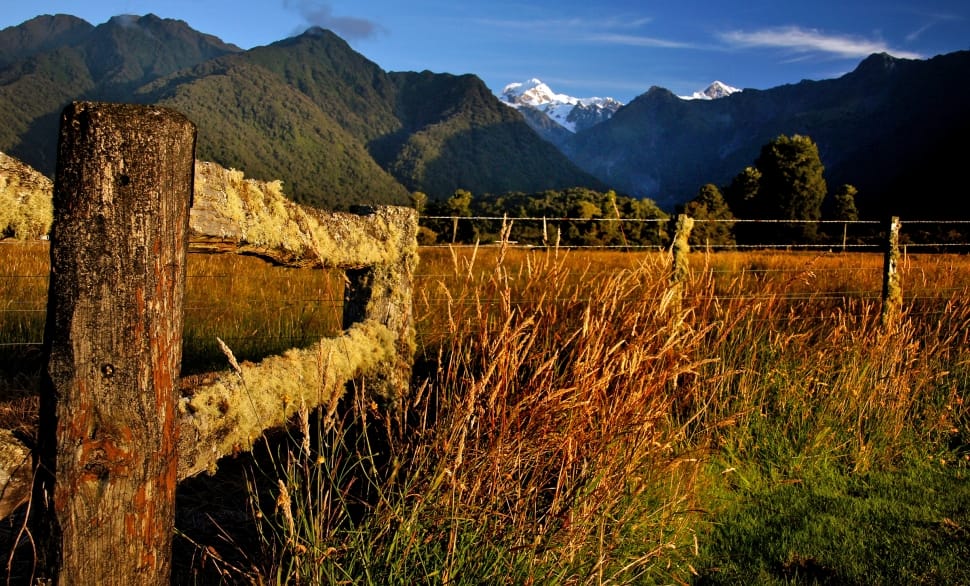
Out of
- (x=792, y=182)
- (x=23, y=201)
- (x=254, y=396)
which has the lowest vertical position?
(x=254, y=396)

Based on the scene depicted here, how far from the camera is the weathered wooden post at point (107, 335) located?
151cm

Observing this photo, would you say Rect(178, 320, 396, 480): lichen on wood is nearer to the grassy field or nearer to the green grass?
the grassy field

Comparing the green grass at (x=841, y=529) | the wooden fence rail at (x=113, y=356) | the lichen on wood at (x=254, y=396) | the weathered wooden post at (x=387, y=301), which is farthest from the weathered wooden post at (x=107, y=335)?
A: the green grass at (x=841, y=529)

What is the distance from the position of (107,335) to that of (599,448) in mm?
1689

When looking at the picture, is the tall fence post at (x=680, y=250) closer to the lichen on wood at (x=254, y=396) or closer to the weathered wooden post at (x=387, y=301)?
the weathered wooden post at (x=387, y=301)

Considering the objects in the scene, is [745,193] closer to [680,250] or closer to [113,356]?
[680,250]

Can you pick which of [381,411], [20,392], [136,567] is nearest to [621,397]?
[381,411]

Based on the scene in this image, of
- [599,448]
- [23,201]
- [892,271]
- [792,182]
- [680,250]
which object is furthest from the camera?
[792,182]

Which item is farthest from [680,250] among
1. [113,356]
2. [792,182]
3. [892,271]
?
[792,182]

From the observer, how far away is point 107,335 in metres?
1.54

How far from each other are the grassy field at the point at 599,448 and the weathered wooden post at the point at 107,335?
365mm

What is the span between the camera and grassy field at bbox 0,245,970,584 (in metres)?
2.12

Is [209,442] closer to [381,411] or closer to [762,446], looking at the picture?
[381,411]

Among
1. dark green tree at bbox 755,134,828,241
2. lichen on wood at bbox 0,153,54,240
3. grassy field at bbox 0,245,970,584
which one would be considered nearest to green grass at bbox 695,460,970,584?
grassy field at bbox 0,245,970,584
